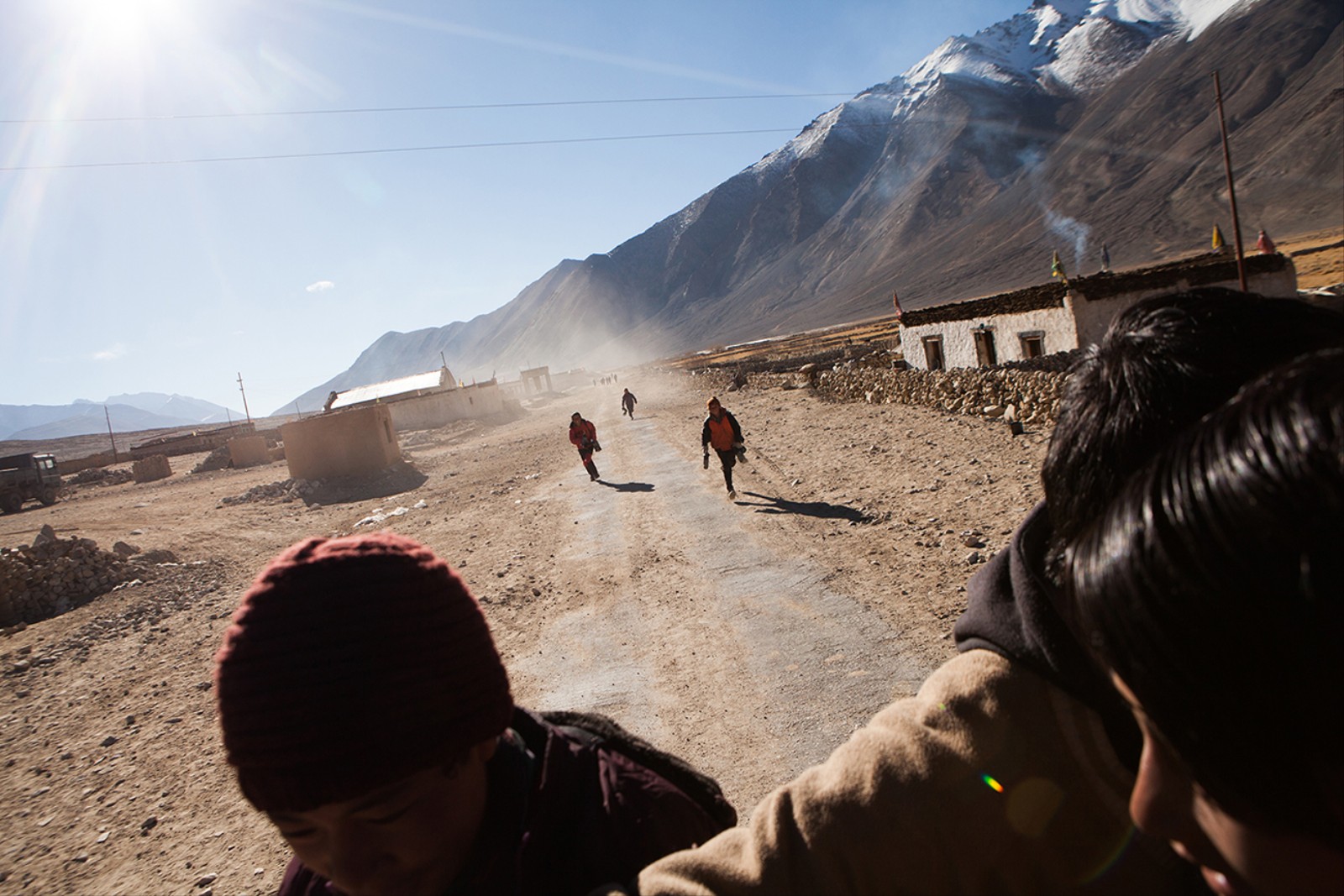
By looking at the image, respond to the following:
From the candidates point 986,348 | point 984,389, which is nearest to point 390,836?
point 984,389

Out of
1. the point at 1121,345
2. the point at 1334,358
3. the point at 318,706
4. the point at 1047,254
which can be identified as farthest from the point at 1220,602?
the point at 1047,254

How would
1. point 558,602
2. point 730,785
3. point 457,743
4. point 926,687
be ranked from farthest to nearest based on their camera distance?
point 558,602 < point 730,785 < point 926,687 < point 457,743

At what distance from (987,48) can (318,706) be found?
241m

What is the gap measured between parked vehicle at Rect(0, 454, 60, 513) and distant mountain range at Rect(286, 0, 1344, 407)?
302 ft

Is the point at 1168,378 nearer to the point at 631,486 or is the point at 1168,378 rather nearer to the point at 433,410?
the point at 631,486

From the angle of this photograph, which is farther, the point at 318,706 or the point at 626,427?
the point at 626,427

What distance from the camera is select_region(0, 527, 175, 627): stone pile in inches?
367

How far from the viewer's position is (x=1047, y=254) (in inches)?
4075

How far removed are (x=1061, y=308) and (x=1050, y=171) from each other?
138925 millimetres

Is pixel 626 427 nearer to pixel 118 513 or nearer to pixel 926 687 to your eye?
pixel 118 513

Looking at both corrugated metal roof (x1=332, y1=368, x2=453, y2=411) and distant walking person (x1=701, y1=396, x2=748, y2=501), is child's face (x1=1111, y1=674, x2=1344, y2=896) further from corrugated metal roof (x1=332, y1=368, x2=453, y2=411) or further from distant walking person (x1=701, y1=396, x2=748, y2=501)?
corrugated metal roof (x1=332, y1=368, x2=453, y2=411)

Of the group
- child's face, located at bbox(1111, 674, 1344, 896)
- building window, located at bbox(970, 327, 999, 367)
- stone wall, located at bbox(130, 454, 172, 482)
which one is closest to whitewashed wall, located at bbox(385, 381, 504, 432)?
stone wall, located at bbox(130, 454, 172, 482)

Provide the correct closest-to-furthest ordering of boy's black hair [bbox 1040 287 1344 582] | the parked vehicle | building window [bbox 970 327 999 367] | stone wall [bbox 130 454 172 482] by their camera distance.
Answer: boy's black hair [bbox 1040 287 1344 582], building window [bbox 970 327 999 367], the parked vehicle, stone wall [bbox 130 454 172 482]

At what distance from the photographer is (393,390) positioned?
57.3 m
